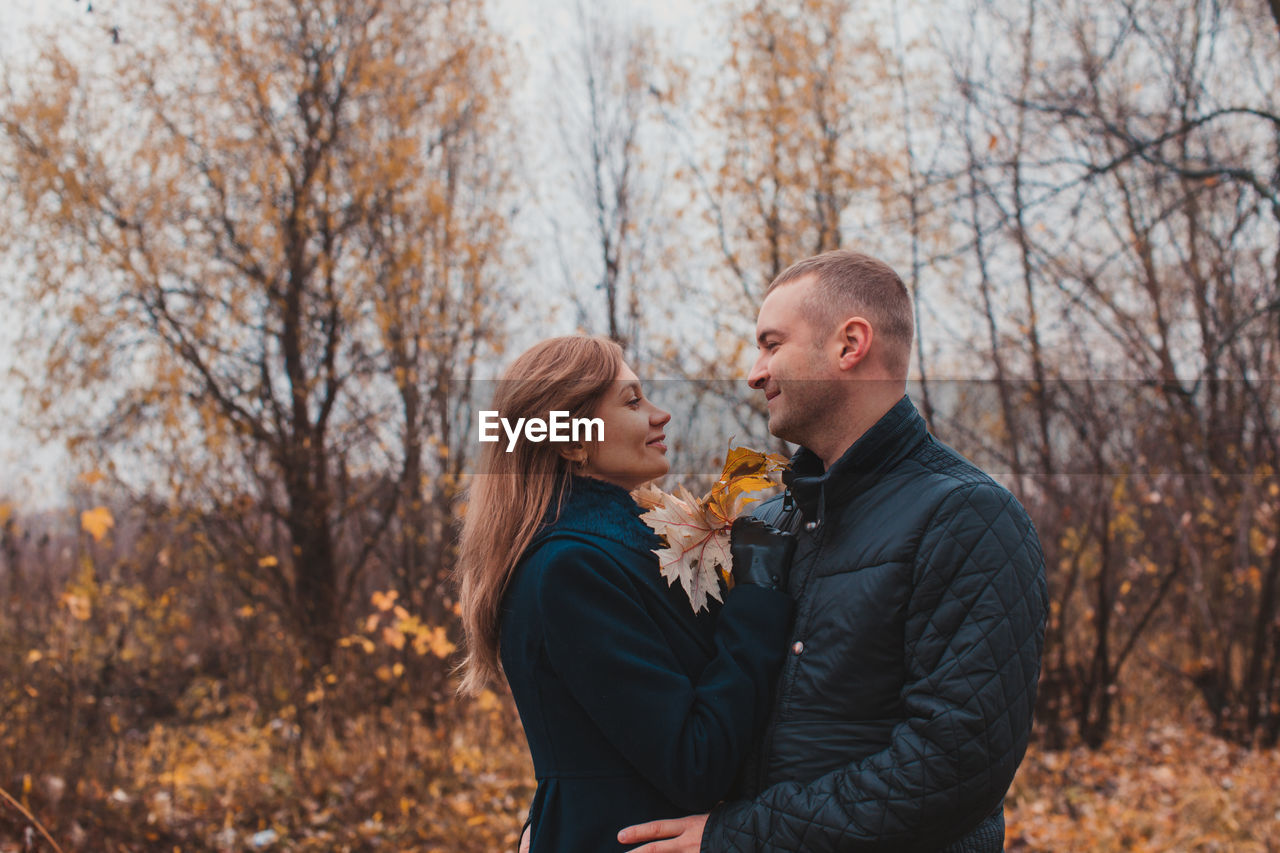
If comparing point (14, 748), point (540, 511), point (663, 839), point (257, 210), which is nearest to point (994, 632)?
point (663, 839)

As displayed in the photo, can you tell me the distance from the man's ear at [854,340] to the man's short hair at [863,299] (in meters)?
0.02

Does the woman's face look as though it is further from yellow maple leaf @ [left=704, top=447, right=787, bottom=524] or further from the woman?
yellow maple leaf @ [left=704, top=447, right=787, bottom=524]

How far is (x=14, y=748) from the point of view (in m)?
5.05

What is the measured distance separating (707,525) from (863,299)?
1.98 ft

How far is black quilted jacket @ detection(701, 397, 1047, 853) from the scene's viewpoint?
1506mm

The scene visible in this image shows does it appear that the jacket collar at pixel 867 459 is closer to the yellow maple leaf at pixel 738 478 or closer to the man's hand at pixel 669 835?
the yellow maple leaf at pixel 738 478

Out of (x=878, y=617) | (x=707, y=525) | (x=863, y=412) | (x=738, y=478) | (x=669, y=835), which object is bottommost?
(x=669, y=835)

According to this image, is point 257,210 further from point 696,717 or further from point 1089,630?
point 1089,630

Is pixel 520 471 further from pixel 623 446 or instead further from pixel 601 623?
pixel 601 623

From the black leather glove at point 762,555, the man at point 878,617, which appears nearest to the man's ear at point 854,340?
the man at point 878,617

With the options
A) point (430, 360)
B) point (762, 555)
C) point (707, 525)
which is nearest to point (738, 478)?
point (707, 525)

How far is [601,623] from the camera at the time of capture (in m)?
1.75

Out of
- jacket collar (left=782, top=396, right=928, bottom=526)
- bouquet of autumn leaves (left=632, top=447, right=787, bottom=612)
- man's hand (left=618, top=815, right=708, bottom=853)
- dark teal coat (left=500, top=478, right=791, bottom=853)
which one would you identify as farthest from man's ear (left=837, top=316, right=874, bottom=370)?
man's hand (left=618, top=815, right=708, bottom=853)

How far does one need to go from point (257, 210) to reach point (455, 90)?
6.05 ft
